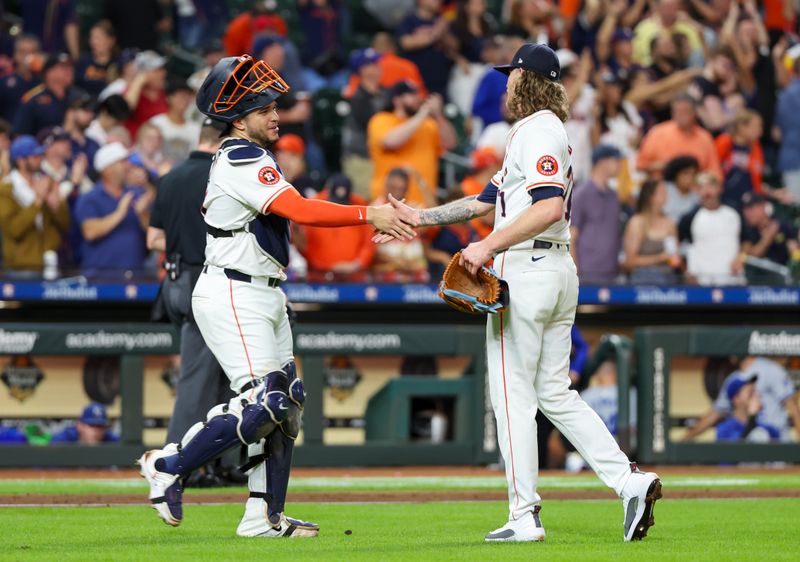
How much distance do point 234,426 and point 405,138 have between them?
7904 mm

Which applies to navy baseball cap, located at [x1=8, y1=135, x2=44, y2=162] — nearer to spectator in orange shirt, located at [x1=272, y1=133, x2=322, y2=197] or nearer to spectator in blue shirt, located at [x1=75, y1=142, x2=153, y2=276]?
spectator in blue shirt, located at [x1=75, y1=142, x2=153, y2=276]

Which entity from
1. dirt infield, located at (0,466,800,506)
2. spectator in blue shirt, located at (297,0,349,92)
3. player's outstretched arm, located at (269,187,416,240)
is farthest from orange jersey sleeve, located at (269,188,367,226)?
spectator in blue shirt, located at (297,0,349,92)

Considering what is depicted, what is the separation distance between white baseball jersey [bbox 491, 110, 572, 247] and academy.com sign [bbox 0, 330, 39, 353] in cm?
605

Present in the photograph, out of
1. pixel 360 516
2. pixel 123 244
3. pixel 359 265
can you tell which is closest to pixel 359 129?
pixel 359 265

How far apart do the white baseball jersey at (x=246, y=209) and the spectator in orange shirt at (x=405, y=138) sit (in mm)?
7110

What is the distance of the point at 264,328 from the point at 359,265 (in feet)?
21.3

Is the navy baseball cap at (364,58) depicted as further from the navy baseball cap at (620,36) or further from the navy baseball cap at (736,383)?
the navy baseball cap at (736,383)

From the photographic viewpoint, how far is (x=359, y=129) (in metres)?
14.3

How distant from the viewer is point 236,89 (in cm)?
631

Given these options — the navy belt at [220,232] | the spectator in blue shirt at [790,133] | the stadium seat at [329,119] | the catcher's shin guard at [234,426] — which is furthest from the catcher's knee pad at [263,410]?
the spectator in blue shirt at [790,133]

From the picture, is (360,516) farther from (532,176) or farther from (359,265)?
(359,265)

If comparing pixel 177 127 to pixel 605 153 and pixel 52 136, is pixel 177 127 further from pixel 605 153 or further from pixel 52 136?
pixel 605 153

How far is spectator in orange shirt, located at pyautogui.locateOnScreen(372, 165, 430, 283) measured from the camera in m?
12.6

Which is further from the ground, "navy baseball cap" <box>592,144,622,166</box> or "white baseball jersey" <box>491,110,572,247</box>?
"navy baseball cap" <box>592,144,622,166</box>
